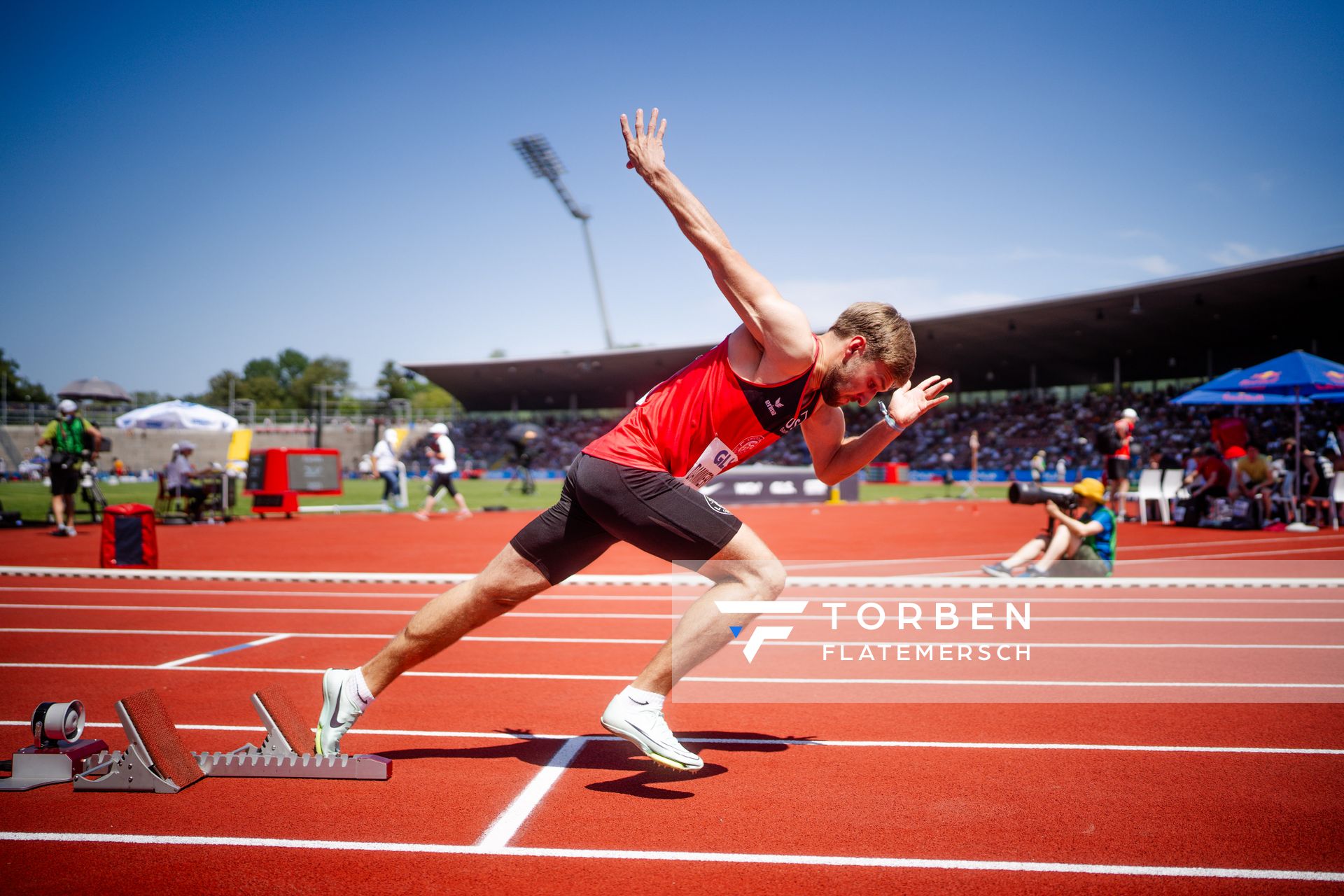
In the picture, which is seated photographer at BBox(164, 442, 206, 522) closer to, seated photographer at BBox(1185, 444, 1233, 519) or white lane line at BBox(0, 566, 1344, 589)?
white lane line at BBox(0, 566, 1344, 589)

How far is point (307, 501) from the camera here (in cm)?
2361

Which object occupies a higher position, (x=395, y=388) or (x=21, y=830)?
(x=395, y=388)

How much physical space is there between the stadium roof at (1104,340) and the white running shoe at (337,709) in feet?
110

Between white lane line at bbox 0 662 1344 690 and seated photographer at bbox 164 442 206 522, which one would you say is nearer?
white lane line at bbox 0 662 1344 690

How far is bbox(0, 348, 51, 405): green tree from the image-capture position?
91169 millimetres

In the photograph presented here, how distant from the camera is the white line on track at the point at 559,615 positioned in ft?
21.4

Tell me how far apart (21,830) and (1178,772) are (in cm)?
408

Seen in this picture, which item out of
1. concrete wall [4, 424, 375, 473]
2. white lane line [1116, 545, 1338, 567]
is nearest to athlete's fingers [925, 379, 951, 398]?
white lane line [1116, 545, 1338, 567]

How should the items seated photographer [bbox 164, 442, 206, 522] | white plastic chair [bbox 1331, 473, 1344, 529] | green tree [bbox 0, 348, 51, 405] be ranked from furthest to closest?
green tree [bbox 0, 348, 51, 405]
seated photographer [bbox 164, 442, 206, 522]
white plastic chair [bbox 1331, 473, 1344, 529]

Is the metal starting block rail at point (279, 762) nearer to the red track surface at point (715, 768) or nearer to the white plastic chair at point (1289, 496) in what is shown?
the red track surface at point (715, 768)

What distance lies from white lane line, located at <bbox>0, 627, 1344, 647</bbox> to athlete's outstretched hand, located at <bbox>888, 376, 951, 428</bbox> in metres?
2.75

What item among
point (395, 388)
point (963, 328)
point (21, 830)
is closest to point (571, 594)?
point (21, 830)

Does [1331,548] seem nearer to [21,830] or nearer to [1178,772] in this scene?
[1178,772]

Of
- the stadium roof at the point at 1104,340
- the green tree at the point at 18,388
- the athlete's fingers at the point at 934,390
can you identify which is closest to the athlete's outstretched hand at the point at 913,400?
the athlete's fingers at the point at 934,390
